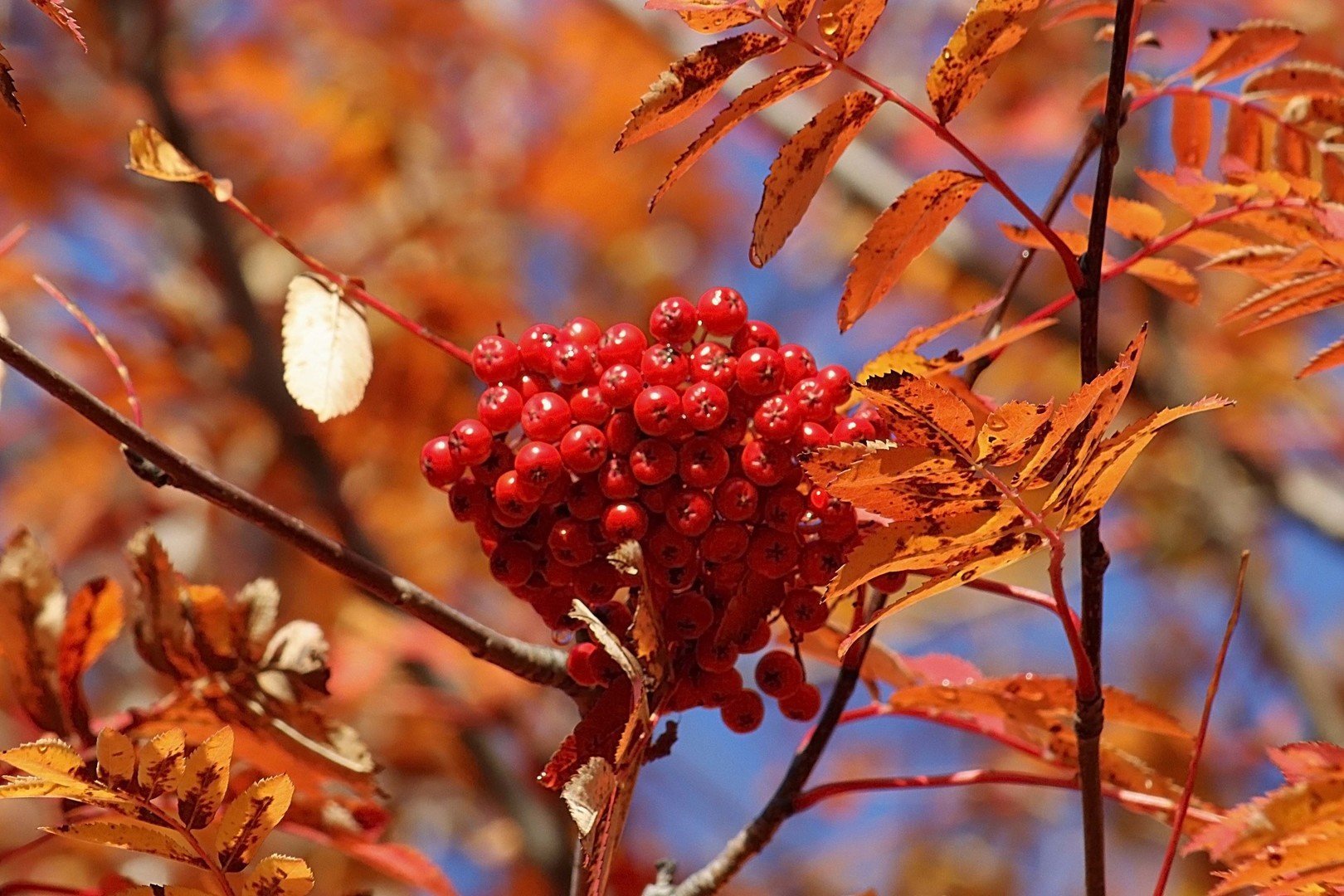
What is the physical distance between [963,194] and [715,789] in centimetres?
396

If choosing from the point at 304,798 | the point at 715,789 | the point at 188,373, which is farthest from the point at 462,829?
the point at 304,798

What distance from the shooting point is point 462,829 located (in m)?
4.39

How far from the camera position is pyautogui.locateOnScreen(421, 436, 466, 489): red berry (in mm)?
1298

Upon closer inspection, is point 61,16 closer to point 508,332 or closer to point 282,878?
point 282,878

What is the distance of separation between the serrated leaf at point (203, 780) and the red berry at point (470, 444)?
0.34 metres

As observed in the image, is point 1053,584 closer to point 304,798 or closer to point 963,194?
point 963,194

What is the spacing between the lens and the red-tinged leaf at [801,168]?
4.00ft

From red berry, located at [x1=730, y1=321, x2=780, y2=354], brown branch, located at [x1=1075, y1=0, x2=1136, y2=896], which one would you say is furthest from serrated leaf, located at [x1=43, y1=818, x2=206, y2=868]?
brown branch, located at [x1=1075, y1=0, x2=1136, y2=896]

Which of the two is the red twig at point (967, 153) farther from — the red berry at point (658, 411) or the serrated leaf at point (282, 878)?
the serrated leaf at point (282, 878)

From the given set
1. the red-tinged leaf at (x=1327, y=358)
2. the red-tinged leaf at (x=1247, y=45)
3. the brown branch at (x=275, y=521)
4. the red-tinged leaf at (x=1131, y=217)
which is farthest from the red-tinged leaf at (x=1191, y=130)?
the brown branch at (x=275, y=521)

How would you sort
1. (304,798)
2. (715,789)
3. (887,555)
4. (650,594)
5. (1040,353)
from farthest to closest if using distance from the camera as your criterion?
(715,789), (1040,353), (304,798), (650,594), (887,555)

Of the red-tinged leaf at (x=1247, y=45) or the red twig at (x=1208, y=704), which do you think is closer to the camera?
the red twig at (x=1208, y=704)

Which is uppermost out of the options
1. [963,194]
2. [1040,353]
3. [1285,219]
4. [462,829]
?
[1040,353]

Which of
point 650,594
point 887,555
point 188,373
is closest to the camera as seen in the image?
point 887,555
